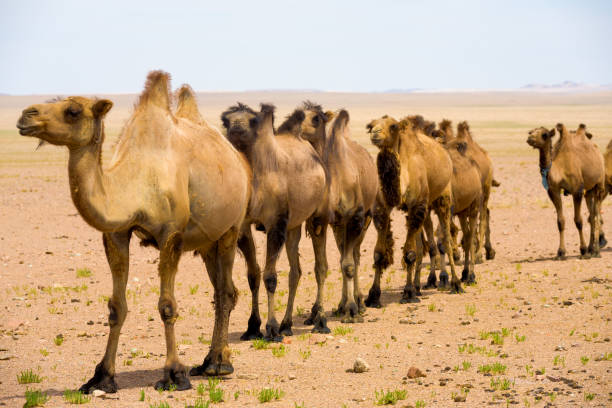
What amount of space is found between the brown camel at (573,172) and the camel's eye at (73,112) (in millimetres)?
12547

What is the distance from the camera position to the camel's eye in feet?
22.7

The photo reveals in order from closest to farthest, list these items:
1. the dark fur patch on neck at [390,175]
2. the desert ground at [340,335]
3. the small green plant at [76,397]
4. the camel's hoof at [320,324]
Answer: the small green plant at [76,397] < the desert ground at [340,335] < the camel's hoof at [320,324] < the dark fur patch on neck at [390,175]

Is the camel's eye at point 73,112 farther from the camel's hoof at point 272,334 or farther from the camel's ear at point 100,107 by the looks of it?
the camel's hoof at point 272,334

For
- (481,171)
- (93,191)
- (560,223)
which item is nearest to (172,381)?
(93,191)

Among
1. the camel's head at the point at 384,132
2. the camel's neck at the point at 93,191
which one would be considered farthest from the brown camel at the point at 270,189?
the camel's neck at the point at 93,191

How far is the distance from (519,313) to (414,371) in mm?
3878

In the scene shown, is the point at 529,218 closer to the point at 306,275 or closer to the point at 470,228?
the point at 470,228

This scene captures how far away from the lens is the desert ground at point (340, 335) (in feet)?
25.7

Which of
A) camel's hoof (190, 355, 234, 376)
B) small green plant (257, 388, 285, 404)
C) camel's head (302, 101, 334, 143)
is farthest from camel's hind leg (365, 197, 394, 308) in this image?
small green plant (257, 388, 285, 404)

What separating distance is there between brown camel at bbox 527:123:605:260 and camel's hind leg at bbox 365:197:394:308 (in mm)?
5757

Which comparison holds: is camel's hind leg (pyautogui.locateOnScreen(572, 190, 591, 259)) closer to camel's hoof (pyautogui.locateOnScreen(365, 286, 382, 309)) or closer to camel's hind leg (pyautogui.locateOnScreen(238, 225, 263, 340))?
camel's hoof (pyautogui.locateOnScreen(365, 286, 382, 309))

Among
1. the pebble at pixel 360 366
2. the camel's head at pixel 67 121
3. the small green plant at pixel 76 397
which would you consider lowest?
the pebble at pixel 360 366

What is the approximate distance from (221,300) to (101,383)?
162cm

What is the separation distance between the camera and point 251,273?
10.6 m
